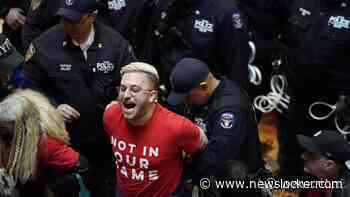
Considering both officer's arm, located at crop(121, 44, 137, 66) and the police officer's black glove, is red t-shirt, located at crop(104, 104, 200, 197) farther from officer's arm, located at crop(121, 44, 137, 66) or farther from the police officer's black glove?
the police officer's black glove

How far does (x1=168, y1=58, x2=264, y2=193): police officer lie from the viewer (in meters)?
4.48

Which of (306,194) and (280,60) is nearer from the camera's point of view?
(306,194)

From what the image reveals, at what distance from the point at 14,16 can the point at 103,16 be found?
92cm

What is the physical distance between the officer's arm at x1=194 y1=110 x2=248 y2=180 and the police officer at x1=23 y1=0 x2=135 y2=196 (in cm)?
91

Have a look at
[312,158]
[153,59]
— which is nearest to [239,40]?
[153,59]

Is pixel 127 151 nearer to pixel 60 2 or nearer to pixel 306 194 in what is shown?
pixel 306 194

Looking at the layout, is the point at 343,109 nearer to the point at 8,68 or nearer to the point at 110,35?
the point at 110,35

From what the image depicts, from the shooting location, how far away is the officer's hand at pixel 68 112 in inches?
192

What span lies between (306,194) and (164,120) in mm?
946

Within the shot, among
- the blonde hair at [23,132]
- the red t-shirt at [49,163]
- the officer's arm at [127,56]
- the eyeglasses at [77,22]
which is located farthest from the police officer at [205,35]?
A: the blonde hair at [23,132]

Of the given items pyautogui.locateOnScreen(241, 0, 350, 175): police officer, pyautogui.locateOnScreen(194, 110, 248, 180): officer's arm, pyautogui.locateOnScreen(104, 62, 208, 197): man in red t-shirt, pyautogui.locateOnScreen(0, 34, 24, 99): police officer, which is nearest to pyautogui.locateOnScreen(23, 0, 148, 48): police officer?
pyautogui.locateOnScreen(0, 34, 24, 99): police officer

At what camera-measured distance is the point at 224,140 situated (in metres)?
4.50

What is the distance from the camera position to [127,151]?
4445 millimetres

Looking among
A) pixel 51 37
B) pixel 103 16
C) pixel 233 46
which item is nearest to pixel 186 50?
pixel 233 46
